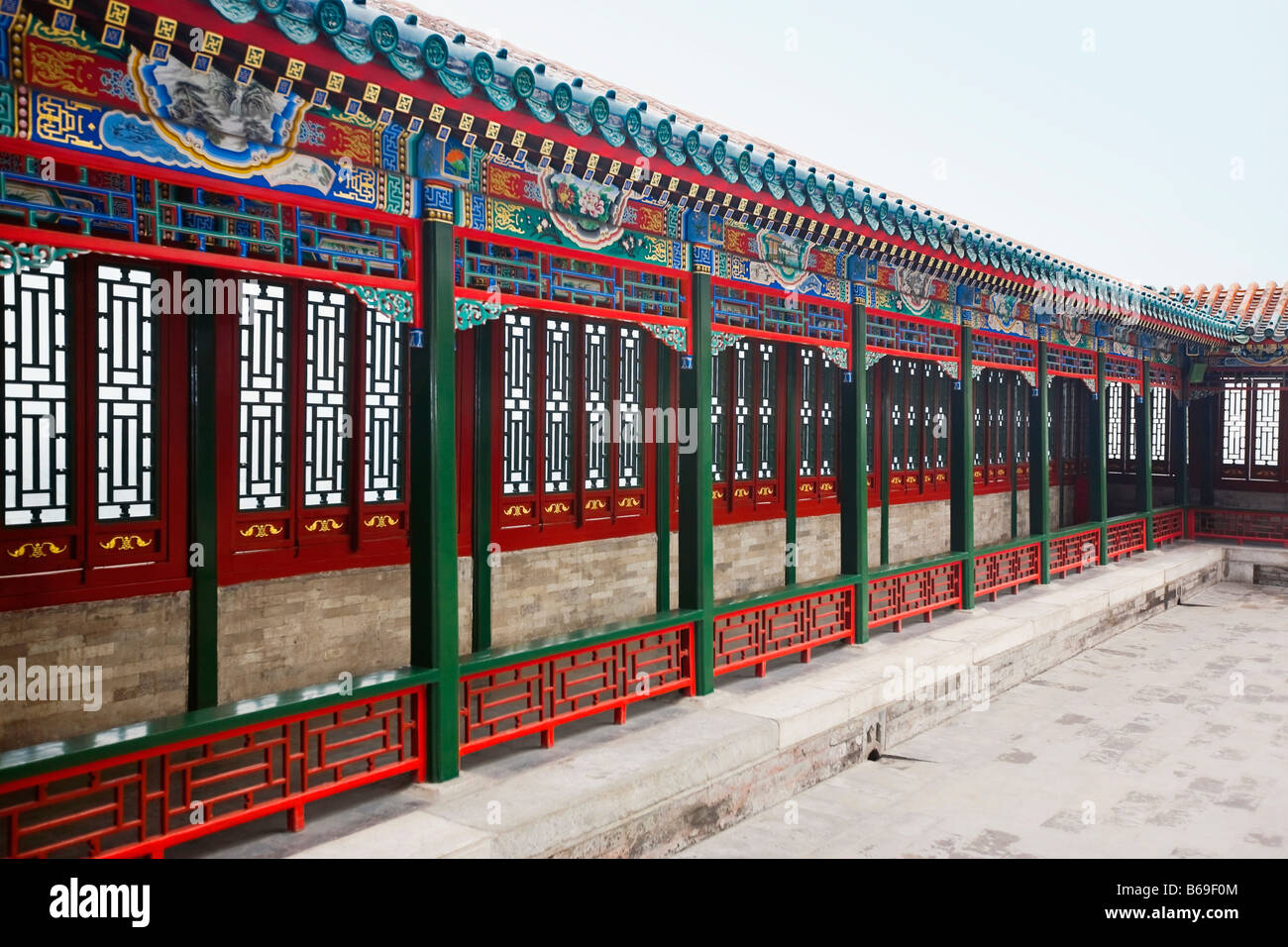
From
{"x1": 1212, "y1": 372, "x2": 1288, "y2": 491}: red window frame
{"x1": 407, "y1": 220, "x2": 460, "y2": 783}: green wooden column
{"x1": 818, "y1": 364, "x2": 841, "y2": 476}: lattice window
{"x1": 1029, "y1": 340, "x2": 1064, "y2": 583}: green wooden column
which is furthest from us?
{"x1": 1212, "y1": 372, "x2": 1288, "y2": 491}: red window frame

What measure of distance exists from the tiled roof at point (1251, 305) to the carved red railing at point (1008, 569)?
246 inches

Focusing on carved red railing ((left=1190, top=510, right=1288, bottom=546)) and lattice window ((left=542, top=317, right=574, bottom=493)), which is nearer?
lattice window ((left=542, top=317, right=574, bottom=493))

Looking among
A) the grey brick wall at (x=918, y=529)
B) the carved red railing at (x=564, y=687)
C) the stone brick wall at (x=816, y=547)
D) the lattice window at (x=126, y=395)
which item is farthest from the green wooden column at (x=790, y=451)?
the lattice window at (x=126, y=395)

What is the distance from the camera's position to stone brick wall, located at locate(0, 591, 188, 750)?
4.84 metres

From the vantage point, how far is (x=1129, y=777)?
20.3 ft

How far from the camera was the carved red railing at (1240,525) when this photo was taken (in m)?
14.8

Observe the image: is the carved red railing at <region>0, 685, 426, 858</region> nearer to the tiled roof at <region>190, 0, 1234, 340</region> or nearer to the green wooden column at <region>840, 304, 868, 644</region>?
the tiled roof at <region>190, 0, 1234, 340</region>

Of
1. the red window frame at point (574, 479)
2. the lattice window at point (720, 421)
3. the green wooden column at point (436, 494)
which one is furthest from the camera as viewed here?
the lattice window at point (720, 421)

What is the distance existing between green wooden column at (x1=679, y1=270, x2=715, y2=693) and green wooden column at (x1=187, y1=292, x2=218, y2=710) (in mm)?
2832

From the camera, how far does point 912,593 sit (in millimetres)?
8891

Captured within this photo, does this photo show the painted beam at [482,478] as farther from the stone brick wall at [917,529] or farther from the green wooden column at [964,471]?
the stone brick wall at [917,529]

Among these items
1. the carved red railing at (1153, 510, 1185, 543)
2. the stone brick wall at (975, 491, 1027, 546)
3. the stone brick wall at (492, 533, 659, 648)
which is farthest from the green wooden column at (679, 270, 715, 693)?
the carved red railing at (1153, 510, 1185, 543)

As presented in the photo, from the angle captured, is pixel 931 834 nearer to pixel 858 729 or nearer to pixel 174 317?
pixel 858 729
